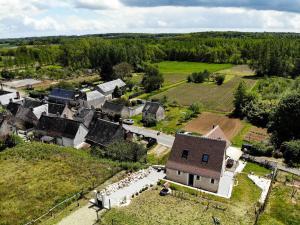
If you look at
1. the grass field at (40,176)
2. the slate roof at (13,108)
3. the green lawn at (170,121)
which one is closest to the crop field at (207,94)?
the green lawn at (170,121)

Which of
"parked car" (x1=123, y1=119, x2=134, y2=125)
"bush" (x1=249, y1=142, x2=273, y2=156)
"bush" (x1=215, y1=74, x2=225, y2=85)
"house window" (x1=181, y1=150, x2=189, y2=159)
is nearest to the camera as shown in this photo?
"house window" (x1=181, y1=150, x2=189, y2=159)

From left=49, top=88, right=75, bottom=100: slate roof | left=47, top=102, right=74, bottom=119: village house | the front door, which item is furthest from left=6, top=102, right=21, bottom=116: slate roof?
the front door

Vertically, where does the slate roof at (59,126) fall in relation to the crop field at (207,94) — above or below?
above

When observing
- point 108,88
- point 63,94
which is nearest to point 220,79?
point 108,88

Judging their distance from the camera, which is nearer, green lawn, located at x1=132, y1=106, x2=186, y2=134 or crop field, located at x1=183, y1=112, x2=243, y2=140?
crop field, located at x1=183, y1=112, x2=243, y2=140

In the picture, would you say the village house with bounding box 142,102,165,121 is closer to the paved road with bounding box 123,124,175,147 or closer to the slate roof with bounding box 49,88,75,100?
the paved road with bounding box 123,124,175,147

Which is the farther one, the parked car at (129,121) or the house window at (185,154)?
the parked car at (129,121)

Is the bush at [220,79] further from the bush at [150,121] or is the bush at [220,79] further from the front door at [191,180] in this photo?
the front door at [191,180]
